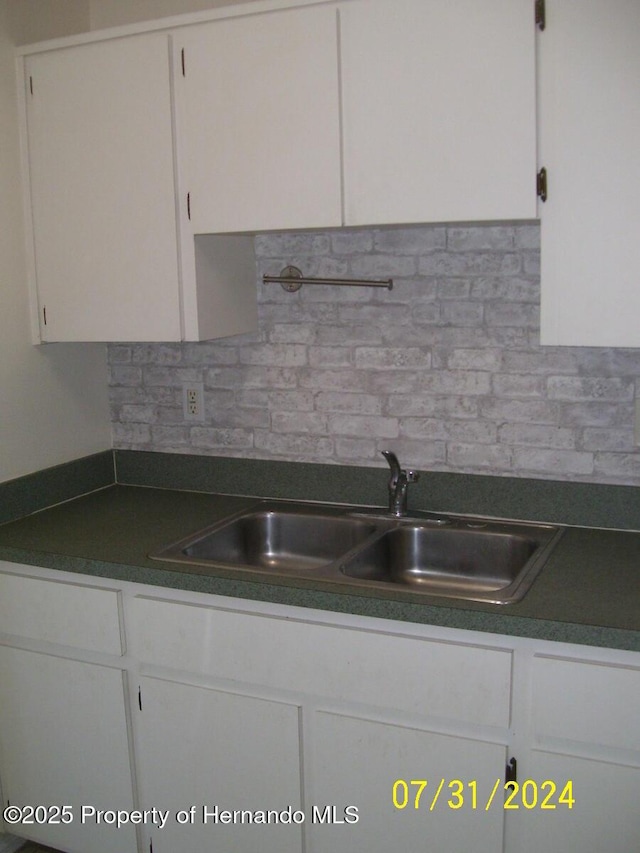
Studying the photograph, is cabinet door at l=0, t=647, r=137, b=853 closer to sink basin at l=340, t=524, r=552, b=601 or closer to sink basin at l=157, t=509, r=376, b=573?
sink basin at l=157, t=509, r=376, b=573

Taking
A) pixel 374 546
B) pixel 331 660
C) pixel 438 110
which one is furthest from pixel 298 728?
pixel 438 110

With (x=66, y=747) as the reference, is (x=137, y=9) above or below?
above

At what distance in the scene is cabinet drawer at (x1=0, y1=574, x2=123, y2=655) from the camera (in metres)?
2.15

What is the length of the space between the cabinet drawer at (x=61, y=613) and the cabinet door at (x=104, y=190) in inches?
27.2

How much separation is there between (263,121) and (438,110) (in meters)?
0.44

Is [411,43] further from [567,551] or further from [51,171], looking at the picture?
[567,551]

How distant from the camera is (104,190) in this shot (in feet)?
7.73

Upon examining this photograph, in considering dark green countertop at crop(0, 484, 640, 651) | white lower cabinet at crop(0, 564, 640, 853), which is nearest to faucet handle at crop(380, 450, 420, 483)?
dark green countertop at crop(0, 484, 640, 651)

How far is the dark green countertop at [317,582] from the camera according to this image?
1.70 meters

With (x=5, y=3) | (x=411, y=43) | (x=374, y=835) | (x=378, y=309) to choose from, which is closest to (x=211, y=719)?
(x=374, y=835)

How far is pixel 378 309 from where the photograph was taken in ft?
8.02

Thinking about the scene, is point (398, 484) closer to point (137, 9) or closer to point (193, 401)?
point (193, 401)

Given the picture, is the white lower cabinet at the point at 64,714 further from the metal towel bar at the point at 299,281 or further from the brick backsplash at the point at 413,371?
the metal towel bar at the point at 299,281

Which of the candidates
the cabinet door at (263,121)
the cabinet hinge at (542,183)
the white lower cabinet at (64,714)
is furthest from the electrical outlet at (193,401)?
the cabinet hinge at (542,183)
